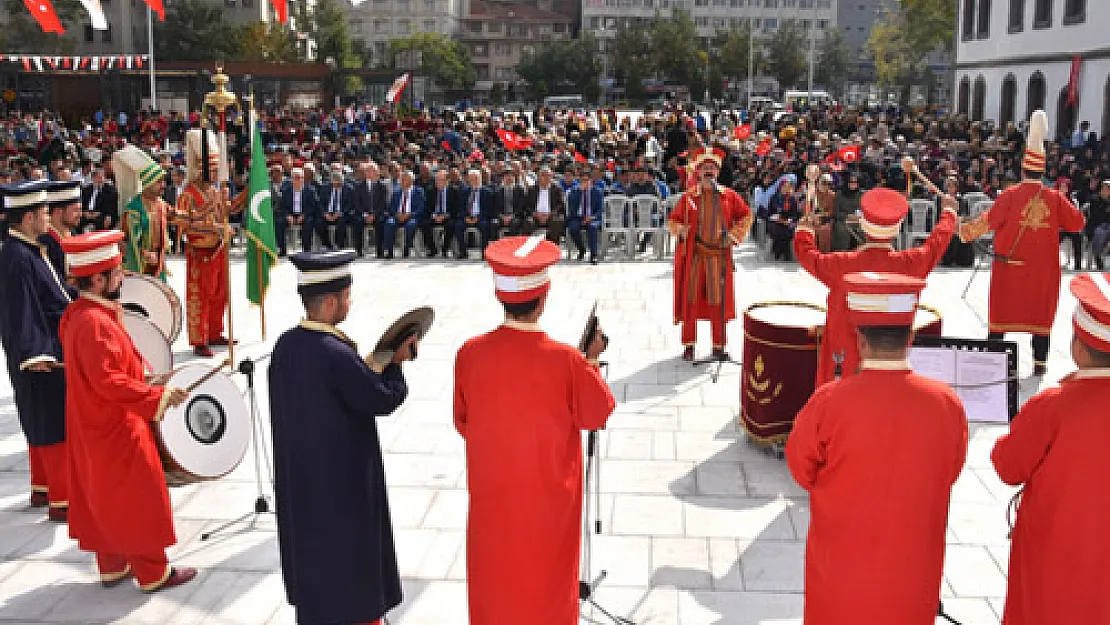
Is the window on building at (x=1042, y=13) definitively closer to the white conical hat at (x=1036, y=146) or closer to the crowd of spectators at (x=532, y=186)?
the crowd of spectators at (x=532, y=186)

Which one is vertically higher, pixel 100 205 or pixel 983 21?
pixel 983 21

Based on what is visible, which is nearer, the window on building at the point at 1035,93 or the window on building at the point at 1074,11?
the window on building at the point at 1074,11

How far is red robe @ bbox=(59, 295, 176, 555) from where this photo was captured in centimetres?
470

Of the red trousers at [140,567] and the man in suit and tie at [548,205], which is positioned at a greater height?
the man in suit and tie at [548,205]

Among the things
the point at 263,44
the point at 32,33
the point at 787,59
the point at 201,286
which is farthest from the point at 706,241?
the point at 787,59

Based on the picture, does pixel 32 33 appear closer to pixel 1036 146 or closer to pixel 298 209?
pixel 298 209

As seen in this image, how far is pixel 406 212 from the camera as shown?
15352mm

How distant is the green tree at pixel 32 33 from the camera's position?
5341 centimetres

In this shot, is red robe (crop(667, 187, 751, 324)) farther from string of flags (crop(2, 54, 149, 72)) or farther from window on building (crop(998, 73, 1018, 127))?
string of flags (crop(2, 54, 149, 72))

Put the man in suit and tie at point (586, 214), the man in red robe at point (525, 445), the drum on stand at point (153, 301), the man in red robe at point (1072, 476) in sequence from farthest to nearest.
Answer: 1. the man in suit and tie at point (586, 214)
2. the drum on stand at point (153, 301)
3. the man in red robe at point (525, 445)
4. the man in red robe at point (1072, 476)

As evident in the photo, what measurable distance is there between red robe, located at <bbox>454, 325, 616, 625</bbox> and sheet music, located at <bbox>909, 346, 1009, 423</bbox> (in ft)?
6.84

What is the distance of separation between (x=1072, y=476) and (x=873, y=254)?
256cm

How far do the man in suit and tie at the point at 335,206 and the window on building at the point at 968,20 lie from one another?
108ft

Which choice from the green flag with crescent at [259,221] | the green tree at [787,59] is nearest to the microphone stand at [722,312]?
the green flag with crescent at [259,221]
